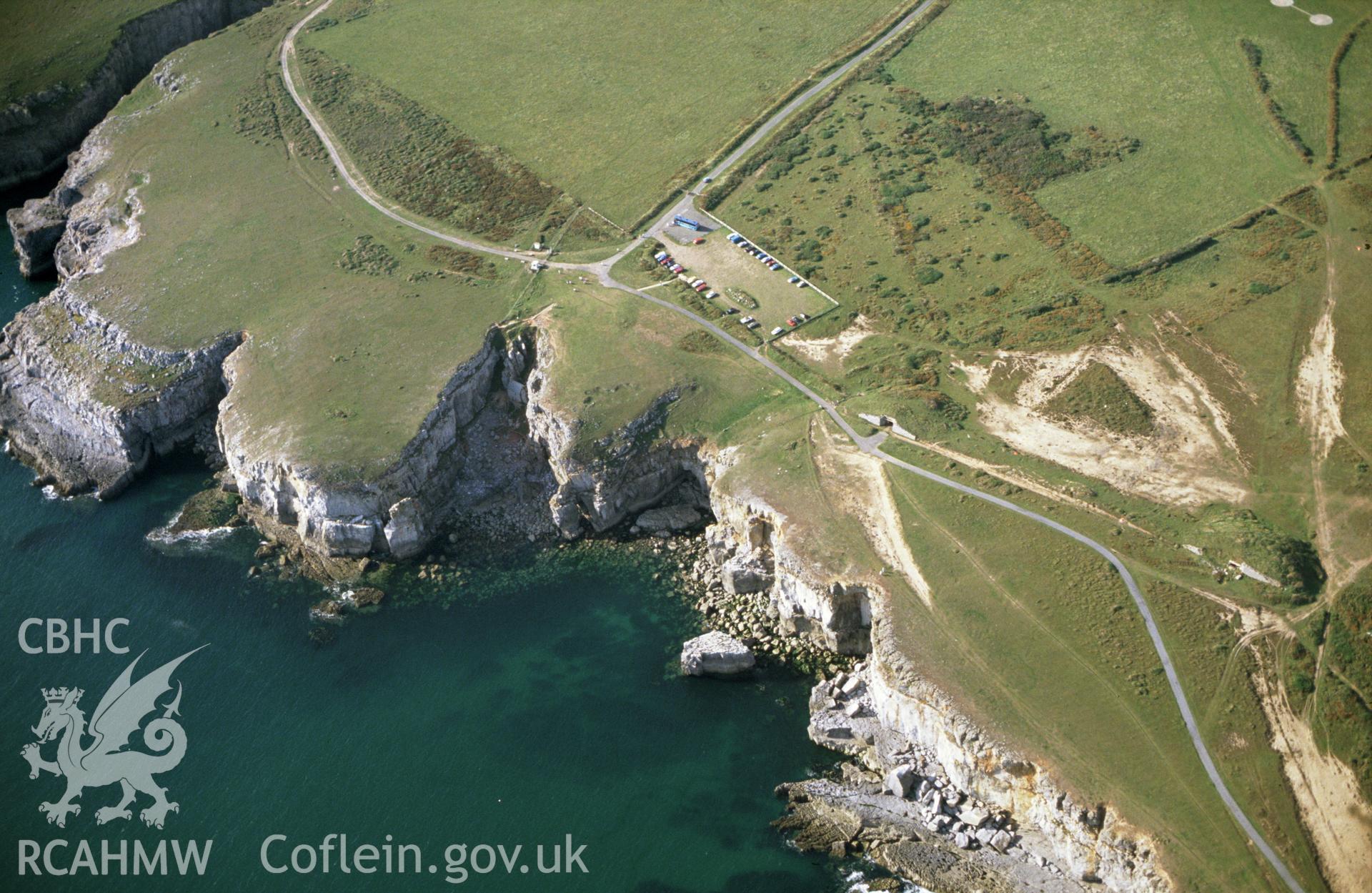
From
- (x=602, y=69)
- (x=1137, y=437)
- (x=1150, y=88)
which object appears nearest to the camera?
(x=1137, y=437)

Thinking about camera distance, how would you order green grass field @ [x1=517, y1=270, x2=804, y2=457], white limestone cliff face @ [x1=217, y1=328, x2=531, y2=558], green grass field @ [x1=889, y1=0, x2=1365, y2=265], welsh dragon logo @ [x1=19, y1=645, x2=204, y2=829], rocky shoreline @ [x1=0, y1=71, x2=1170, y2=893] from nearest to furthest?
rocky shoreline @ [x1=0, y1=71, x2=1170, y2=893] < welsh dragon logo @ [x1=19, y1=645, x2=204, y2=829] < white limestone cliff face @ [x1=217, y1=328, x2=531, y2=558] < green grass field @ [x1=517, y1=270, x2=804, y2=457] < green grass field @ [x1=889, y1=0, x2=1365, y2=265]

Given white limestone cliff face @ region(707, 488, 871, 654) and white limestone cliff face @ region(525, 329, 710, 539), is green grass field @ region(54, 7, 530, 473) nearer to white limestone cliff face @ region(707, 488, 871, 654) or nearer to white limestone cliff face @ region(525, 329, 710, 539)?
white limestone cliff face @ region(525, 329, 710, 539)

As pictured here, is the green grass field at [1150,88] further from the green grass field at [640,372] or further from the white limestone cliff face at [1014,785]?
the white limestone cliff face at [1014,785]

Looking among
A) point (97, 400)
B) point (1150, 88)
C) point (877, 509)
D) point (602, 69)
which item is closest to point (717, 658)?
point (877, 509)

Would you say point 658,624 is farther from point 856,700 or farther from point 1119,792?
point 1119,792

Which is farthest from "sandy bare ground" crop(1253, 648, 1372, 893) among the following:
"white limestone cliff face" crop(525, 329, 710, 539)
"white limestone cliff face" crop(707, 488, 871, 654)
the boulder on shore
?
"white limestone cliff face" crop(525, 329, 710, 539)

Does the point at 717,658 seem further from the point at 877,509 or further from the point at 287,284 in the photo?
the point at 287,284

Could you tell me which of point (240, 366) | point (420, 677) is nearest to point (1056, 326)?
point (420, 677)

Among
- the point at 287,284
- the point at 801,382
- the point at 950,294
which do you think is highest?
the point at 287,284
